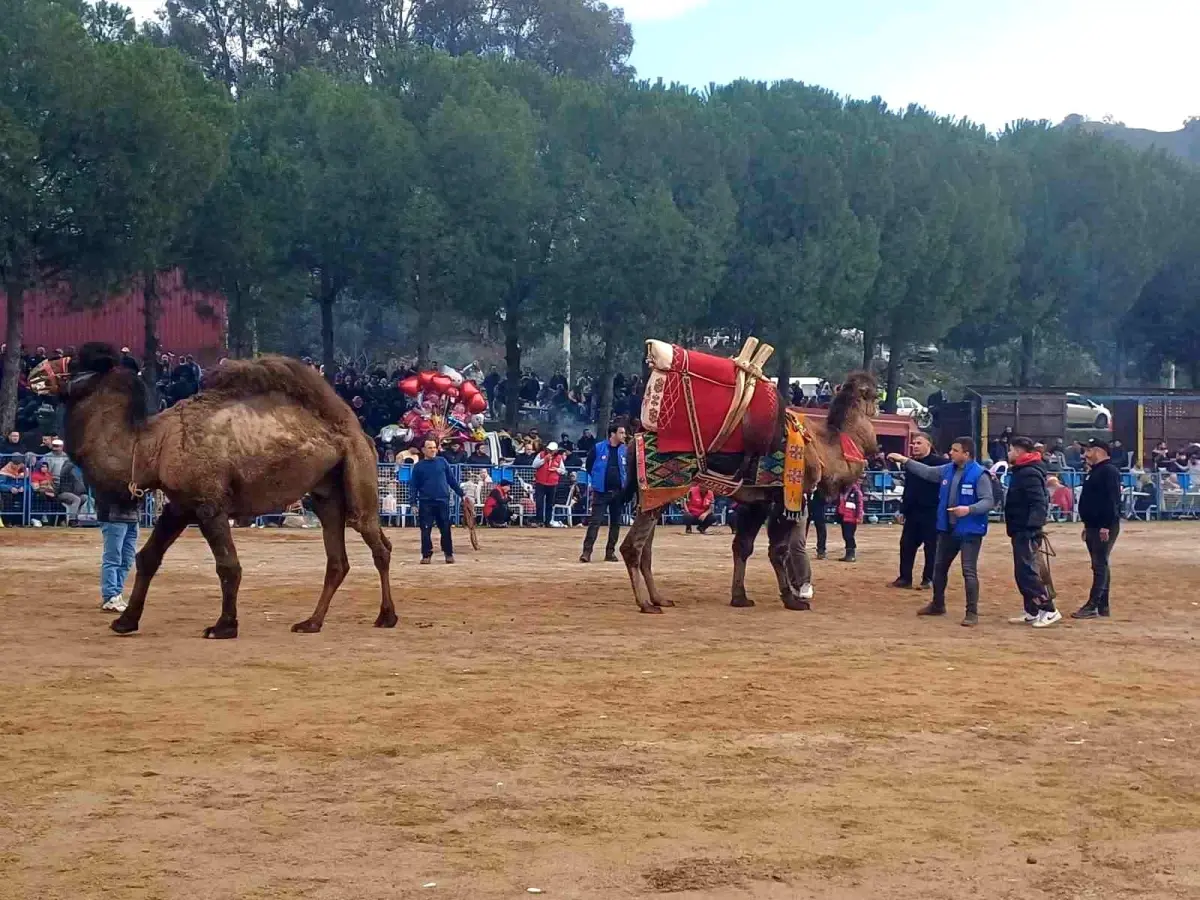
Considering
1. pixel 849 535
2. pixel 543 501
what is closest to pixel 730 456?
pixel 849 535

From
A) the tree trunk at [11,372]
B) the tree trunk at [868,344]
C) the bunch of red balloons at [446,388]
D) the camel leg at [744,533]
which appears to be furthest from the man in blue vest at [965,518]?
the tree trunk at [868,344]

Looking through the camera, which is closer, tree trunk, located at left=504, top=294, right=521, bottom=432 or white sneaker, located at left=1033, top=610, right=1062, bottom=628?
white sneaker, located at left=1033, top=610, right=1062, bottom=628

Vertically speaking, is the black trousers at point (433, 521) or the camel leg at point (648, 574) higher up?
the black trousers at point (433, 521)

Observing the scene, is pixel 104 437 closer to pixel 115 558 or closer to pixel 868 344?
pixel 115 558

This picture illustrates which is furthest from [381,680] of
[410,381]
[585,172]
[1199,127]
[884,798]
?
[1199,127]

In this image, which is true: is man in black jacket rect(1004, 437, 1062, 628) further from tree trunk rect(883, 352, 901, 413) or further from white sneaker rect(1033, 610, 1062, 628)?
tree trunk rect(883, 352, 901, 413)

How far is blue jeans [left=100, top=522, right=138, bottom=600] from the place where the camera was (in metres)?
14.2

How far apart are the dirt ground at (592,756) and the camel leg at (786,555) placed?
708 mm

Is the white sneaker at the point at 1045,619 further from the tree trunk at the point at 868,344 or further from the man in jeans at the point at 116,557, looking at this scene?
the tree trunk at the point at 868,344

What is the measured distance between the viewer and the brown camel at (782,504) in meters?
15.4

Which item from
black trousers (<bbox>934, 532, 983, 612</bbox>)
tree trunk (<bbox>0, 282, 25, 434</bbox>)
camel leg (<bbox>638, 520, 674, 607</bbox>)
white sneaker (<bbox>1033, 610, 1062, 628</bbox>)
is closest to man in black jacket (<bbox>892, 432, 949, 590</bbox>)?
black trousers (<bbox>934, 532, 983, 612</bbox>)

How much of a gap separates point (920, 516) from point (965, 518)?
2700mm

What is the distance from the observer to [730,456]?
15383 mm

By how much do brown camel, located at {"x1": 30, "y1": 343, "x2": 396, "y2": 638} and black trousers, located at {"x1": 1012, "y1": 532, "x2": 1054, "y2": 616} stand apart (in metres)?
6.05
